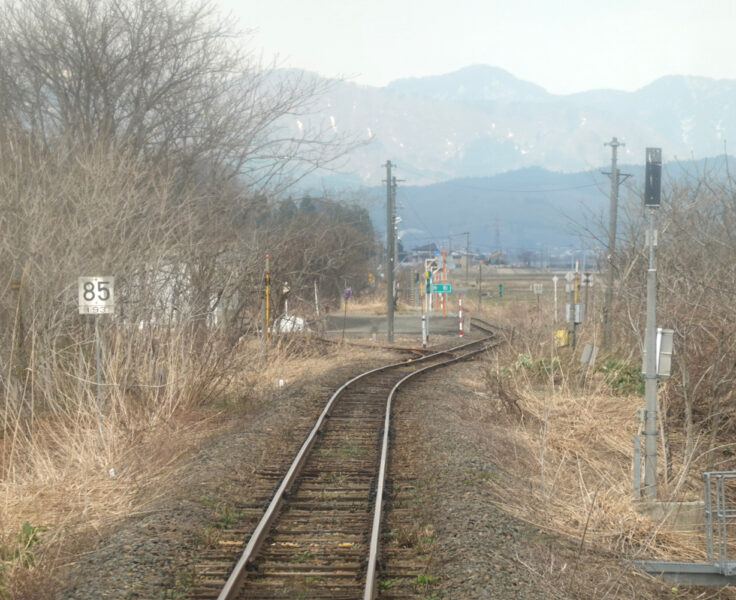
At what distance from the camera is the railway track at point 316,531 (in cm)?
708

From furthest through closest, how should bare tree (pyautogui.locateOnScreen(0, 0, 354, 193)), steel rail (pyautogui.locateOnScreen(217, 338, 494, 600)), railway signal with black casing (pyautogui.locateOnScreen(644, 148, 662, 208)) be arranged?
bare tree (pyautogui.locateOnScreen(0, 0, 354, 193)) < railway signal with black casing (pyautogui.locateOnScreen(644, 148, 662, 208)) < steel rail (pyautogui.locateOnScreen(217, 338, 494, 600))

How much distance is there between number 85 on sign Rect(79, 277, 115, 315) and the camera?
11.4m

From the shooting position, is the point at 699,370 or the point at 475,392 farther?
the point at 475,392

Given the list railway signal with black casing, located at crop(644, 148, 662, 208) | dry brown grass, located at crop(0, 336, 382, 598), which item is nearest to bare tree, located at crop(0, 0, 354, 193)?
dry brown grass, located at crop(0, 336, 382, 598)

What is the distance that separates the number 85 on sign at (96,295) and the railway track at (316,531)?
2.88m

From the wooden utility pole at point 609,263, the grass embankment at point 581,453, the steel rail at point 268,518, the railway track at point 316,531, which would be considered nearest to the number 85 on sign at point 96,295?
the railway track at point 316,531

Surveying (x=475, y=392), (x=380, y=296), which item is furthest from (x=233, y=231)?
(x=380, y=296)

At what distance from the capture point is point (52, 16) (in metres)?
21.9

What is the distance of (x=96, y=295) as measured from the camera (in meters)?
11.4

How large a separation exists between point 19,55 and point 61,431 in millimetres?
13043

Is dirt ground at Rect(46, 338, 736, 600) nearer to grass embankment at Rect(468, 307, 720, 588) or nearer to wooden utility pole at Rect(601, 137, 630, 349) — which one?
grass embankment at Rect(468, 307, 720, 588)

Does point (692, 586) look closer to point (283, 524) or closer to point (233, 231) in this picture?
point (283, 524)

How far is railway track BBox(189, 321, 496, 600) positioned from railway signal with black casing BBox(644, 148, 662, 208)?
171 inches

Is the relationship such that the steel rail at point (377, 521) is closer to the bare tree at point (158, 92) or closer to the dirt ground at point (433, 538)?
the dirt ground at point (433, 538)
